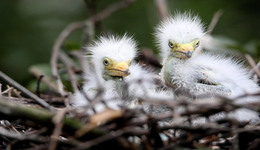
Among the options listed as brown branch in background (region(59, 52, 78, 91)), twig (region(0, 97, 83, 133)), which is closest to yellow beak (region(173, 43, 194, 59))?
brown branch in background (region(59, 52, 78, 91))

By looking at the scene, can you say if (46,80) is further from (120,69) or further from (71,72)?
(120,69)

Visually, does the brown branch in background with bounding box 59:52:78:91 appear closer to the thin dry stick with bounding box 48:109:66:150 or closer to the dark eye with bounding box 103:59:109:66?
the dark eye with bounding box 103:59:109:66

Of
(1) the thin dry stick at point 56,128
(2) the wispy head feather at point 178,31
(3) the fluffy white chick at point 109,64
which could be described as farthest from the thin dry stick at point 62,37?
(1) the thin dry stick at point 56,128

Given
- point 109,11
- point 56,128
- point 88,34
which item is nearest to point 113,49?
point 88,34

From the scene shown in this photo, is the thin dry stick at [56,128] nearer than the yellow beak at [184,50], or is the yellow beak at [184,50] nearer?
the thin dry stick at [56,128]

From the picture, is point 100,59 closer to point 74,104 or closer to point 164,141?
point 74,104

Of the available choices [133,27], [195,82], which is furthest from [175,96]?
[133,27]

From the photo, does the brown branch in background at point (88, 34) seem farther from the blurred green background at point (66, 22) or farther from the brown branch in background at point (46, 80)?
the blurred green background at point (66, 22)
